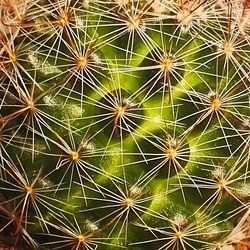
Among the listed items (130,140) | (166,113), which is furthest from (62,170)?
(166,113)

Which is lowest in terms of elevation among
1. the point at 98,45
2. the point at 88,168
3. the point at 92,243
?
the point at 92,243

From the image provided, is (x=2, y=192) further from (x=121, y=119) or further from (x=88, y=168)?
(x=121, y=119)

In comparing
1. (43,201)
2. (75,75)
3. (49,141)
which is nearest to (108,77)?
(75,75)

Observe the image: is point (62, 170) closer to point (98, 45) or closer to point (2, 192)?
point (2, 192)

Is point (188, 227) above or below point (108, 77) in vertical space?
below

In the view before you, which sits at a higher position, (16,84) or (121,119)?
(16,84)

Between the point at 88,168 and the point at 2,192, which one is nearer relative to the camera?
the point at 88,168
